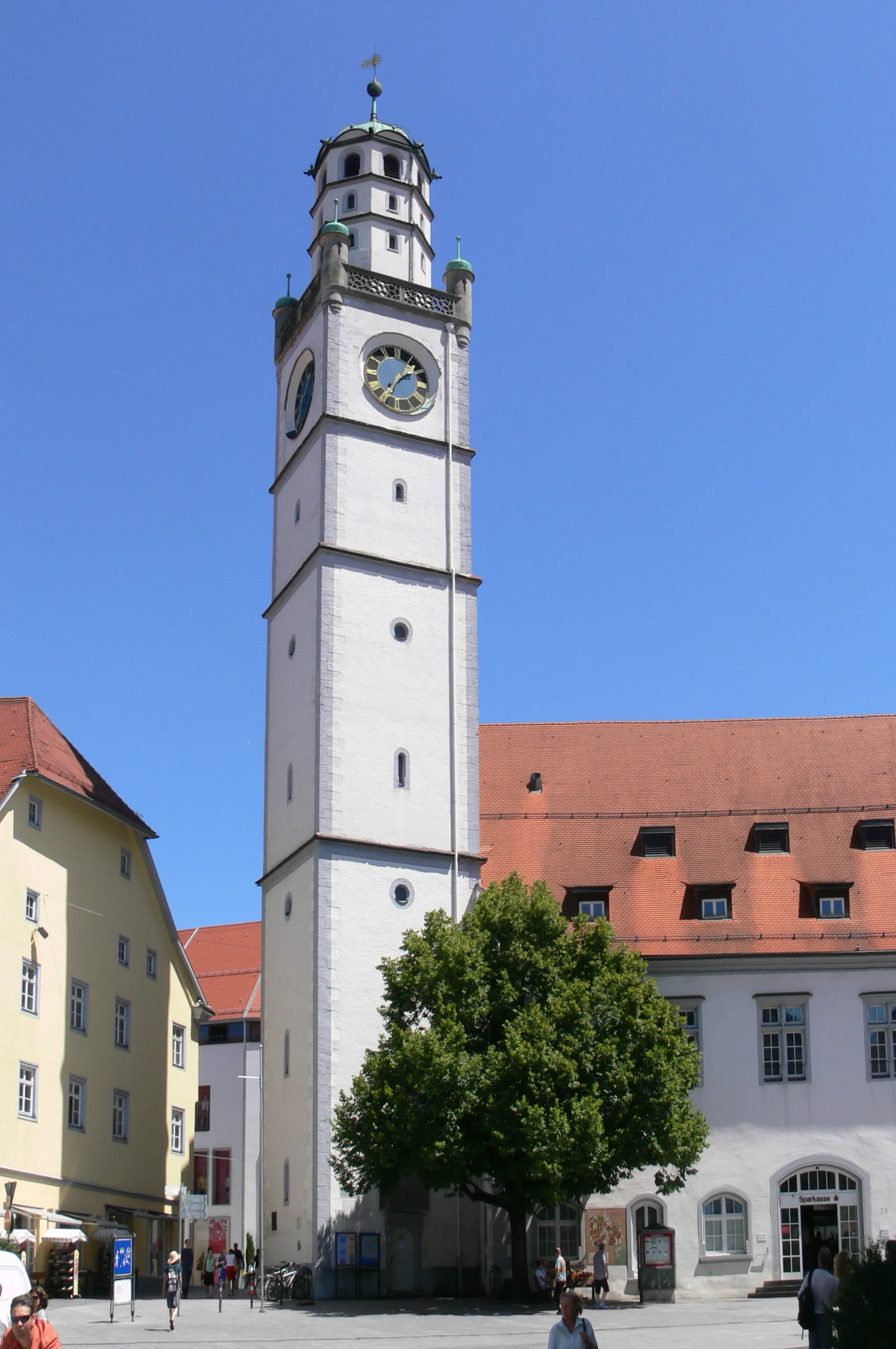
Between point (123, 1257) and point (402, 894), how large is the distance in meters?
11.1

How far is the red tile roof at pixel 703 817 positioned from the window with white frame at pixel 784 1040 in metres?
1.32

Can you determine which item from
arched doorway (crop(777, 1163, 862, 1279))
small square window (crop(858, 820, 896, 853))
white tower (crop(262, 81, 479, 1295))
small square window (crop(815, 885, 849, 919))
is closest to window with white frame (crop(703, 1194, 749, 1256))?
arched doorway (crop(777, 1163, 862, 1279))

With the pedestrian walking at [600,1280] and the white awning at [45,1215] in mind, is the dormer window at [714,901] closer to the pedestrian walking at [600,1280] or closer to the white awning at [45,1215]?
the pedestrian walking at [600,1280]

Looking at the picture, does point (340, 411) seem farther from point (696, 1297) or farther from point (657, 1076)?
point (696, 1297)

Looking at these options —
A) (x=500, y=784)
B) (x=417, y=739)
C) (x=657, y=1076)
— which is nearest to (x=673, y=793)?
(x=500, y=784)

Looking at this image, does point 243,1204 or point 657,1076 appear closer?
point 657,1076

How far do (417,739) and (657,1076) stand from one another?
10.8 m

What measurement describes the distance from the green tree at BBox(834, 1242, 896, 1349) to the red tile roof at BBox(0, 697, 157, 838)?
25.7 m

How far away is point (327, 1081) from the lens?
34.7 m

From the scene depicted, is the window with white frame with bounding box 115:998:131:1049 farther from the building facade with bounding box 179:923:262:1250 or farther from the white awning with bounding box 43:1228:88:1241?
the building facade with bounding box 179:923:262:1250

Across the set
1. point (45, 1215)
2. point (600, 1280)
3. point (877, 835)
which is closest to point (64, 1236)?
point (45, 1215)

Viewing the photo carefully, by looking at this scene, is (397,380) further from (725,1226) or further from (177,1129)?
(725,1226)

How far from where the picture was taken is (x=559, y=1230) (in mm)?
36125

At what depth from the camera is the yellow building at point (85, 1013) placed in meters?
35.7
